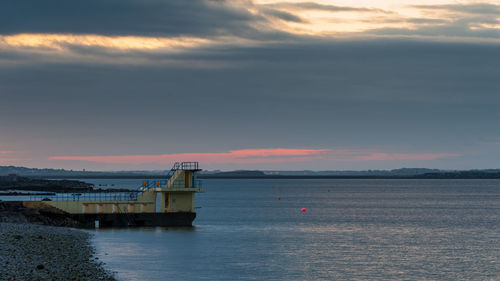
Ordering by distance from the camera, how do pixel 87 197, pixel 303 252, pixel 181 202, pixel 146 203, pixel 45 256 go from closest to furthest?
pixel 45 256 < pixel 303 252 < pixel 181 202 < pixel 146 203 < pixel 87 197

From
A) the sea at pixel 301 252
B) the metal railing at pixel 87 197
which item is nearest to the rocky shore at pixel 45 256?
the sea at pixel 301 252

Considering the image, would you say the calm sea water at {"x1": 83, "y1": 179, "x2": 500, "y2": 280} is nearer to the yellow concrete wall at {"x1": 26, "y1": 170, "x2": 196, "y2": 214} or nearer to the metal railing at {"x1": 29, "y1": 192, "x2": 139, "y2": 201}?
the yellow concrete wall at {"x1": 26, "y1": 170, "x2": 196, "y2": 214}

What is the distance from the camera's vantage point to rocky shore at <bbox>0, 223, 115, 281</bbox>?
32.0 metres

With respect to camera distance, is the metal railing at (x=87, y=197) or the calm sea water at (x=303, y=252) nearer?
the calm sea water at (x=303, y=252)

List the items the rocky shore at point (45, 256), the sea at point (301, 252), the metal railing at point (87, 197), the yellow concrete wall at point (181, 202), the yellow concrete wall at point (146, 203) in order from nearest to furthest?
the rocky shore at point (45, 256)
the sea at point (301, 252)
the yellow concrete wall at point (146, 203)
the yellow concrete wall at point (181, 202)
the metal railing at point (87, 197)

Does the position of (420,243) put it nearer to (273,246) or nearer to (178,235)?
(273,246)

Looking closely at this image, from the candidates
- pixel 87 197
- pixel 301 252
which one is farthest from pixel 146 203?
pixel 87 197

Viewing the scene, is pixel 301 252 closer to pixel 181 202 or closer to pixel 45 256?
pixel 181 202

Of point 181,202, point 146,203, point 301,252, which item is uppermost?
point 181,202

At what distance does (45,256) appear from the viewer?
38.3 meters

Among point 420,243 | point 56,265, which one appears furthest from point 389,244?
point 56,265

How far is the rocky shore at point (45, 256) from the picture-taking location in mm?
32031

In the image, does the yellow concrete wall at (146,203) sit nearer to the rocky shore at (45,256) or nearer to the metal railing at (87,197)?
the metal railing at (87,197)

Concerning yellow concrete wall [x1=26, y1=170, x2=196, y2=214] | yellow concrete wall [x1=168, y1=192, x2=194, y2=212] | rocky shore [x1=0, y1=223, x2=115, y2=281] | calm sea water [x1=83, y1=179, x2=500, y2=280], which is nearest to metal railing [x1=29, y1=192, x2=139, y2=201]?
yellow concrete wall [x1=26, y1=170, x2=196, y2=214]
